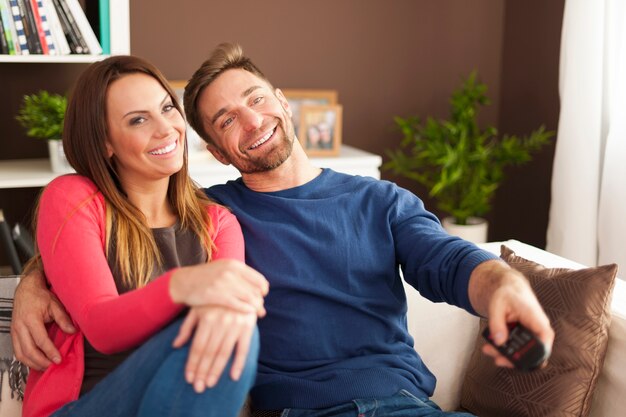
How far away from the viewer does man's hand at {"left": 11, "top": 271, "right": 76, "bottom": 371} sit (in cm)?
150

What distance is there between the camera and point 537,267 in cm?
184

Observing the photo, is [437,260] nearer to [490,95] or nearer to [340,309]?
[340,309]

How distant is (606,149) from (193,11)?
67.0 inches

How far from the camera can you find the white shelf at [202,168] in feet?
9.34

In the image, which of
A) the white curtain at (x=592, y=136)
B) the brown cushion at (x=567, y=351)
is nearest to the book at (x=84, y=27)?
the white curtain at (x=592, y=136)

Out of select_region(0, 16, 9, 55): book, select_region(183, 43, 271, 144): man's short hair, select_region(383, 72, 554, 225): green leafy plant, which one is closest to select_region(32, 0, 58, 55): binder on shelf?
select_region(0, 16, 9, 55): book

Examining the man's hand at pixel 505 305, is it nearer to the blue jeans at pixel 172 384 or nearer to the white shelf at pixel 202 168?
the blue jeans at pixel 172 384

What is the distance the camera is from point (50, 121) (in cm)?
294

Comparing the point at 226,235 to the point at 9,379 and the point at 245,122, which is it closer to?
the point at 245,122

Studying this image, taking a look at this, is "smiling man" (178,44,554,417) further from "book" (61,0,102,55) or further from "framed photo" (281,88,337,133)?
"framed photo" (281,88,337,133)

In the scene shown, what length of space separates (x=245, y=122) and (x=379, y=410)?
671mm

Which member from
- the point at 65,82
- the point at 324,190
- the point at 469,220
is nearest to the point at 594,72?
the point at 469,220

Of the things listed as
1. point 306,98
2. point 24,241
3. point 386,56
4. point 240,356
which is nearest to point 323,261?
point 240,356

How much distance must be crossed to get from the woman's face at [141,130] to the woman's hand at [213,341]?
503 millimetres
